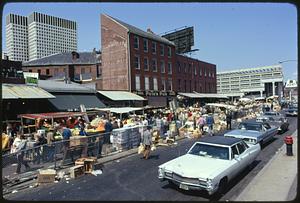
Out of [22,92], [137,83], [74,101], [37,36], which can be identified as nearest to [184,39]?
[137,83]

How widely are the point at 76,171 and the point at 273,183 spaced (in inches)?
283

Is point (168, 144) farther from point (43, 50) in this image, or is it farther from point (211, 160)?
point (43, 50)

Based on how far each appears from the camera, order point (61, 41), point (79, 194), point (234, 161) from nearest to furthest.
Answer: point (79, 194)
point (234, 161)
point (61, 41)

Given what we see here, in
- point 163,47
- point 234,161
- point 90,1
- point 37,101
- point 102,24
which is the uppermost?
point 102,24

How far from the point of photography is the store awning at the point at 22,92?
806 inches

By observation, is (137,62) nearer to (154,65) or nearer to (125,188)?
(154,65)

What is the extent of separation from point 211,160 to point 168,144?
869 cm

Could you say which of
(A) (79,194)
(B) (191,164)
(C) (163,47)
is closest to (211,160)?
(B) (191,164)

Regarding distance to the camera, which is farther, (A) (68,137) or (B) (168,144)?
(B) (168,144)

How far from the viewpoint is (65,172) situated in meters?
11.8

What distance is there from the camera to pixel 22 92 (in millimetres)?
21922

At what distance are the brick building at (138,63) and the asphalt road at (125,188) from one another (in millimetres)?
27166

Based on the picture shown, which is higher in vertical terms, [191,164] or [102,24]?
[102,24]

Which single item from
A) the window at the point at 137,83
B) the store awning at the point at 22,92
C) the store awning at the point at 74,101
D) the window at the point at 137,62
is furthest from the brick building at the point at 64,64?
the store awning at the point at 22,92
